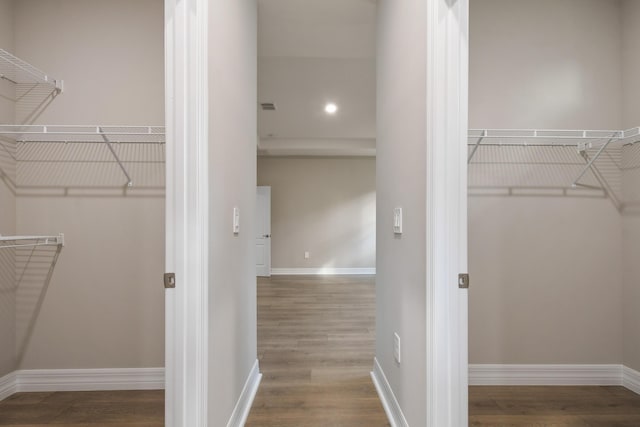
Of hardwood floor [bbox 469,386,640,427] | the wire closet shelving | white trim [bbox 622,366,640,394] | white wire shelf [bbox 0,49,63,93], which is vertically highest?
white wire shelf [bbox 0,49,63,93]

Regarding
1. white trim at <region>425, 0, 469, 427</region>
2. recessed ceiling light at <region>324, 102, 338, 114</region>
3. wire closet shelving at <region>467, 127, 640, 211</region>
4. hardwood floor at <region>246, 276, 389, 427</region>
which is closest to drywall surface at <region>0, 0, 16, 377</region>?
hardwood floor at <region>246, 276, 389, 427</region>

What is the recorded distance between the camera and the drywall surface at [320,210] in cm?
692

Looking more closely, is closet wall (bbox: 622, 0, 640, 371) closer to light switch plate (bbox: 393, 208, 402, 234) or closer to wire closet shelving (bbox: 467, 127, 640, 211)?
wire closet shelving (bbox: 467, 127, 640, 211)

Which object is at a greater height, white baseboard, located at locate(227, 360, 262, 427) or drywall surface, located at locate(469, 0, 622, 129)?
drywall surface, located at locate(469, 0, 622, 129)

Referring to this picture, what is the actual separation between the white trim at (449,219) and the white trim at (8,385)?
8.41ft

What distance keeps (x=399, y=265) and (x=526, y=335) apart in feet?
4.17

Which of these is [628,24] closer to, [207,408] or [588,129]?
[588,129]

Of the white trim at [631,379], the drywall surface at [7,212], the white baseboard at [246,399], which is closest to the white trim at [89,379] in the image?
the drywall surface at [7,212]

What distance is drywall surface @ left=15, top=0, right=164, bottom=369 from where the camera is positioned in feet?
7.14

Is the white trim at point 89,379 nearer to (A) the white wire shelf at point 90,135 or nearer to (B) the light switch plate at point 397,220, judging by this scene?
(A) the white wire shelf at point 90,135

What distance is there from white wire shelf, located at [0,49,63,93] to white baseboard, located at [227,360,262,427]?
2.28 meters

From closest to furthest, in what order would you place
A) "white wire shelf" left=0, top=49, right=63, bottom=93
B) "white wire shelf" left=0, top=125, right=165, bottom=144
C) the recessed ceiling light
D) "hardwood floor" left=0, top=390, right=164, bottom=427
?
1. "hardwood floor" left=0, top=390, right=164, bottom=427
2. "white wire shelf" left=0, top=49, right=63, bottom=93
3. "white wire shelf" left=0, top=125, right=165, bottom=144
4. the recessed ceiling light

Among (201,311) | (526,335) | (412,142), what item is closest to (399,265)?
(412,142)

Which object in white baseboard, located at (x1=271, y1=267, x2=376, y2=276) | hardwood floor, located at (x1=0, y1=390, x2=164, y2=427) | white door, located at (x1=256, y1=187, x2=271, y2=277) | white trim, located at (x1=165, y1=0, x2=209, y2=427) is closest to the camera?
white trim, located at (x1=165, y1=0, x2=209, y2=427)
